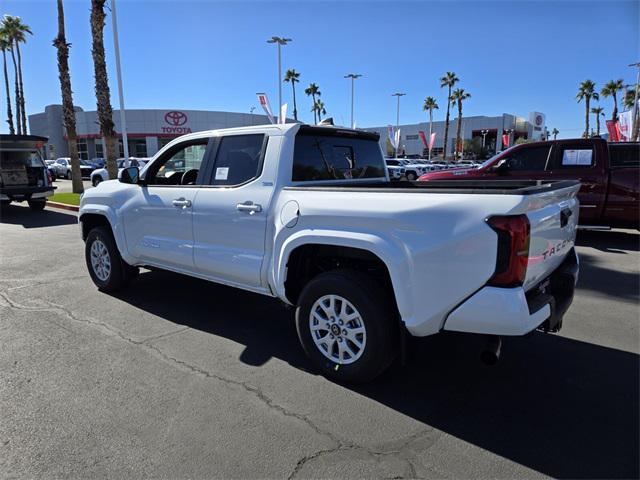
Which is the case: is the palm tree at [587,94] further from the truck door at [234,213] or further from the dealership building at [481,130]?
the truck door at [234,213]

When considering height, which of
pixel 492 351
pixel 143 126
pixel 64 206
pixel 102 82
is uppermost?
pixel 143 126

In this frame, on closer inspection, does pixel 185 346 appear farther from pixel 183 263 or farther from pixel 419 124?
pixel 419 124

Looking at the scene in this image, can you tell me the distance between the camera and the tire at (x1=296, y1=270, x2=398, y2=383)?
9.97 feet

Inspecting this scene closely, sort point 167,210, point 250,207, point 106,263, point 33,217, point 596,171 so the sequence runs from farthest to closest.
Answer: point 33,217 → point 596,171 → point 106,263 → point 167,210 → point 250,207

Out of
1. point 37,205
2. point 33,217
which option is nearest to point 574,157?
point 33,217

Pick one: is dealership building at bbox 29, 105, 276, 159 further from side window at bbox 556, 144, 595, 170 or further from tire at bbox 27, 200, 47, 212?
side window at bbox 556, 144, 595, 170

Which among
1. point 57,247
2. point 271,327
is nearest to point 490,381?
point 271,327

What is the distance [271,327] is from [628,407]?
296 centimetres

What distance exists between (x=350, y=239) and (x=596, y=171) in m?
7.27

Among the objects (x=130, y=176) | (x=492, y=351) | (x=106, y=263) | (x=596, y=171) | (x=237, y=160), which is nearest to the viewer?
(x=492, y=351)

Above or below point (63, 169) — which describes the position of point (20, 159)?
above

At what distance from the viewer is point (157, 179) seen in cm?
512

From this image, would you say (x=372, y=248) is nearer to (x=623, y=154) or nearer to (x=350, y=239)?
(x=350, y=239)

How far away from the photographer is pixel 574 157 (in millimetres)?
8469
